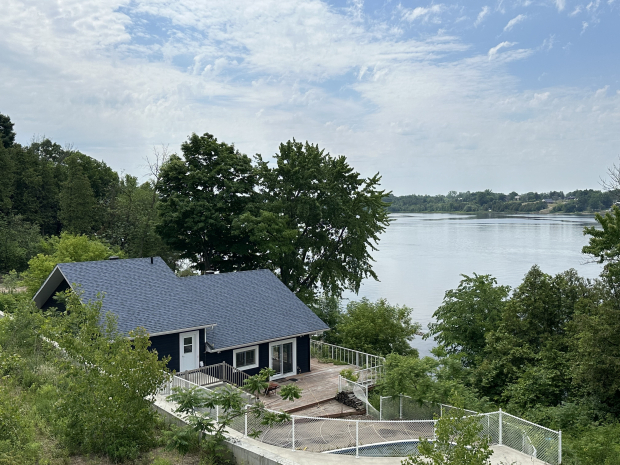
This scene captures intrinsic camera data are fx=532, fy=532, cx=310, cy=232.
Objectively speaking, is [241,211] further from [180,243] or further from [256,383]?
[256,383]

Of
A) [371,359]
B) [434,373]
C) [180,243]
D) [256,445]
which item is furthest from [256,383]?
[180,243]

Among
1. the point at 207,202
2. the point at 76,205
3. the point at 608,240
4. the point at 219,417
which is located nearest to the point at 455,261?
the point at 207,202

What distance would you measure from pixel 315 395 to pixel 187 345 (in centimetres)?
572

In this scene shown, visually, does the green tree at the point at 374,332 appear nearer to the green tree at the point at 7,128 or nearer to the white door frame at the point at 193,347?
the white door frame at the point at 193,347

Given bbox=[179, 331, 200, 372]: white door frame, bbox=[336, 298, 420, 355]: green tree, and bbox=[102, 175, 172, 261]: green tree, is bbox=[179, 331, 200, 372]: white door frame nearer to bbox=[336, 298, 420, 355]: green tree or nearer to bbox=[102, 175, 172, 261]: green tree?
bbox=[336, 298, 420, 355]: green tree

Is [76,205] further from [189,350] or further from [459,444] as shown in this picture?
[459,444]

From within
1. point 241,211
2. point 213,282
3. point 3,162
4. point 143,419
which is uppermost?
point 3,162

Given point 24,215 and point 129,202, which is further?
point 24,215

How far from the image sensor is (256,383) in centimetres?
1434

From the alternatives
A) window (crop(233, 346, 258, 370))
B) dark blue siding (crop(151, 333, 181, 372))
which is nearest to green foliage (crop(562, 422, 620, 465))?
window (crop(233, 346, 258, 370))

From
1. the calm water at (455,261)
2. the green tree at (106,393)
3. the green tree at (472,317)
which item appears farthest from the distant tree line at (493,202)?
the green tree at (106,393)

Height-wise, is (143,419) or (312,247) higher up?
(312,247)

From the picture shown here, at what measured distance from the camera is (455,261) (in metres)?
72.7

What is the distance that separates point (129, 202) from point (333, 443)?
46.3 metres
